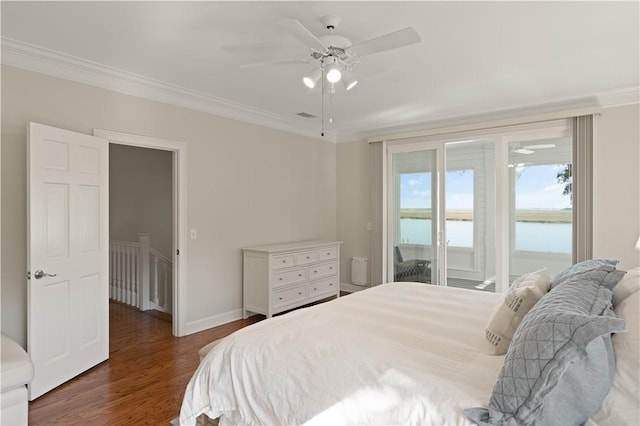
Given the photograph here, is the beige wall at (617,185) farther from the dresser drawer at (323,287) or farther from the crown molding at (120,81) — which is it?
the crown molding at (120,81)

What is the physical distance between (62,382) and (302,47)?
10.6 feet

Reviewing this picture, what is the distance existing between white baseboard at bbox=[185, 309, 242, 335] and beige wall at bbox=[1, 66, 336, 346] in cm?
3

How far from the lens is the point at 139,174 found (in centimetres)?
546

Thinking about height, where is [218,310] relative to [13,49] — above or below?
below

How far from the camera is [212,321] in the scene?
13.7 ft

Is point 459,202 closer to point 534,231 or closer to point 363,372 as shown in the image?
point 534,231

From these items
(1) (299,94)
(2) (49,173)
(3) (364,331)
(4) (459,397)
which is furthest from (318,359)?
(1) (299,94)

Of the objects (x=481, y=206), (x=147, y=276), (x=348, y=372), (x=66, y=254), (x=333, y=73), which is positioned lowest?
(x=147, y=276)

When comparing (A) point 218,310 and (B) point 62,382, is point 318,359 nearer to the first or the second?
(B) point 62,382

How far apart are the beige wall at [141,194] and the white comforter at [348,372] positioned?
12.0 feet

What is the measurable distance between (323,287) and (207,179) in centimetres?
216

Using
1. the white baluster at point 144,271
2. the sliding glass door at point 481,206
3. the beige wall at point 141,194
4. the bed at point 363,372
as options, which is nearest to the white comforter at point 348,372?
the bed at point 363,372

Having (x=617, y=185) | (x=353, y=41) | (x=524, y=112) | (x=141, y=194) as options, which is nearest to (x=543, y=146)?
(x=524, y=112)

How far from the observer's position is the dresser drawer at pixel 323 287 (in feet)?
15.8
